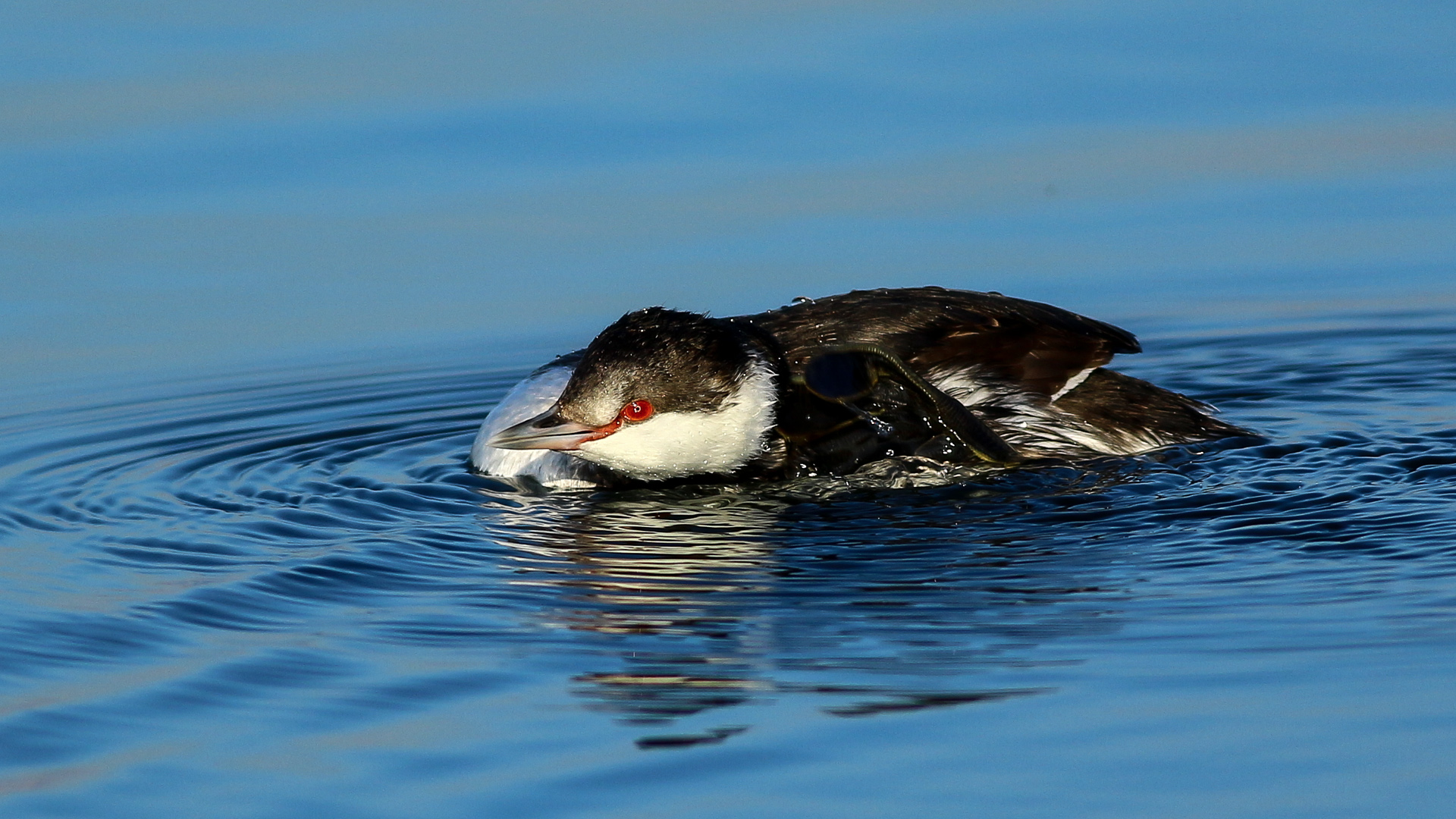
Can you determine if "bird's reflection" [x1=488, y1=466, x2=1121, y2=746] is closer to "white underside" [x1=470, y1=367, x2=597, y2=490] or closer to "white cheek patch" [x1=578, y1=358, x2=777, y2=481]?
"white cheek patch" [x1=578, y1=358, x2=777, y2=481]

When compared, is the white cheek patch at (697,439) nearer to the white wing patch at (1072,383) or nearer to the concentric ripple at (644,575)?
the concentric ripple at (644,575)

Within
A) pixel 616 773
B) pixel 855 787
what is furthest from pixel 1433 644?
pixel 616 773

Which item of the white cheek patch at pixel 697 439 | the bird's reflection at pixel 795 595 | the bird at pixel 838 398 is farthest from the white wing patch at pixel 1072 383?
the white cheek patch at pixel 697 439

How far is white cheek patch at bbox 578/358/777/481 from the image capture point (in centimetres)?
803

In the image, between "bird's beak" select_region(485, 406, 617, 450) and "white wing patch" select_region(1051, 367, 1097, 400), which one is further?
"white wing patch" select_region(1051, 367, 1097, 400)

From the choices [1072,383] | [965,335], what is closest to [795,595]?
[965,335]

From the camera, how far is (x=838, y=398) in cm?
794

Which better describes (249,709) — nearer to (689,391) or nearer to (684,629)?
(684,629)

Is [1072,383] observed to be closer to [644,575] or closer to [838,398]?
[838,398]

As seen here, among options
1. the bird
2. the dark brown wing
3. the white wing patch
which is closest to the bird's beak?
the bird

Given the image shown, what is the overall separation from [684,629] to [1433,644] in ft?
6.93

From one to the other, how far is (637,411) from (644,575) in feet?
4.32

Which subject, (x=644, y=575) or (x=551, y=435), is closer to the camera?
(x=644, y=575)

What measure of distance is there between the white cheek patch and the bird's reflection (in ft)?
0.43
